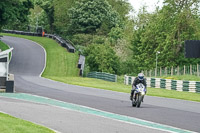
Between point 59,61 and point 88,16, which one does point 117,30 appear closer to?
point 88,16

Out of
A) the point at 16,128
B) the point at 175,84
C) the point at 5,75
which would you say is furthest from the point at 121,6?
the point at 16,128

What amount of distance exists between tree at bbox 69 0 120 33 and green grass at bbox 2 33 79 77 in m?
10.4

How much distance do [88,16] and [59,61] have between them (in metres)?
25.3

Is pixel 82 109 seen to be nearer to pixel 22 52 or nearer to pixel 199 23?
pixel 22 52

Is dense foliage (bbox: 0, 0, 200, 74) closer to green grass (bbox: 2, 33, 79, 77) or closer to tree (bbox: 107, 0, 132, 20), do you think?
green grass (bbox: 2, 33, 79, 77)

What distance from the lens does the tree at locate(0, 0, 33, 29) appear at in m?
59.0

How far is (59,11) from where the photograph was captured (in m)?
93.0

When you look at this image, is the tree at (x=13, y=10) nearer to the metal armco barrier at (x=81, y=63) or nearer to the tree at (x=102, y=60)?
the metal armco barrier at (x=81, y=63)

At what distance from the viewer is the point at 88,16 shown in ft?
290

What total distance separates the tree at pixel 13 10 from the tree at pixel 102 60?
9.29 metres

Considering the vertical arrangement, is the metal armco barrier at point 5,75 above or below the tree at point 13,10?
below

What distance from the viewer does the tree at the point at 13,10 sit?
193ft

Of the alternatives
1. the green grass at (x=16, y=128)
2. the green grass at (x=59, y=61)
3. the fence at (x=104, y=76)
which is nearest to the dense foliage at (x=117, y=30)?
the green grass at (x=59, y=61)

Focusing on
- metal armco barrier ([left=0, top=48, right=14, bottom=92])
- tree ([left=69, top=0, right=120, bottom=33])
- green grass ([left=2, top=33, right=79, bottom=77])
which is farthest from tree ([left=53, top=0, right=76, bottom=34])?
metal armco barrier ([left=0, top=48, right=14, bottom=92])
